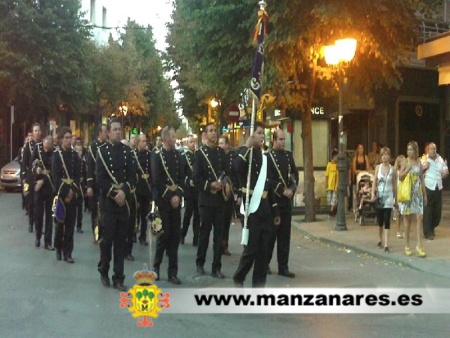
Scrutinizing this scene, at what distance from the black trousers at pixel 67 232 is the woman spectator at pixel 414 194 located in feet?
18.5

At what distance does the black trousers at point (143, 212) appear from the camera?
1368 cm

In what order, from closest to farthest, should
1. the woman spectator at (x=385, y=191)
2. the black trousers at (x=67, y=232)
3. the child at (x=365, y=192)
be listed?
the black trousers at (x=67, y=232) < the woman spectator at (x=385, y=191) < the child at (x=365, y=192)

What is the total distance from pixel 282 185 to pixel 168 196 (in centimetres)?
159

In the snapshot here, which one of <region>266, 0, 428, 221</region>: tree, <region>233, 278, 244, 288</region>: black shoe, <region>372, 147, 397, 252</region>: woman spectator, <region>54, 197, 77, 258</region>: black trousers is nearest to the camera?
<region>233, 278, 244, 288</region>: black shoe

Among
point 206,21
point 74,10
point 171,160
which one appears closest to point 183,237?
point 171,160

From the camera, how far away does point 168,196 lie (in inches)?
387

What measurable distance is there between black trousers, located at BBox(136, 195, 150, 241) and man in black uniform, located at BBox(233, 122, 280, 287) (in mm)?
5243

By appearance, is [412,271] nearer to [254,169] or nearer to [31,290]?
[254,169]

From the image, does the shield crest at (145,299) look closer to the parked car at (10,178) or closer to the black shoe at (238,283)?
the black shoe at (238,283)

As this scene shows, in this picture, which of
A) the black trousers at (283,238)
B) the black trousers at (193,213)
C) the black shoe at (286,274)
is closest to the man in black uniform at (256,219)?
the black trousers at (283,238)

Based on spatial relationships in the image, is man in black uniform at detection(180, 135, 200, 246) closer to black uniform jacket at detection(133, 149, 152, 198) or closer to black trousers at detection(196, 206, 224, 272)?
black uniform jacket at detection(133, 149, 152, 198)

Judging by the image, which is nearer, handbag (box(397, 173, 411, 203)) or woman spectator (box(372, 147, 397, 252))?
handbag (box(397, 173, 411, 203))

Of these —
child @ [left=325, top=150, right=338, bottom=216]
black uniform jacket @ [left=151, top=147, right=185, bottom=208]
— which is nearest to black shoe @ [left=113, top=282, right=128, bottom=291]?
black uniform jacket @ [left=151, top=147, right=185, bottom=208]

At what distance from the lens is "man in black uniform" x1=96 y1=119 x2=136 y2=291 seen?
30.3 ft
